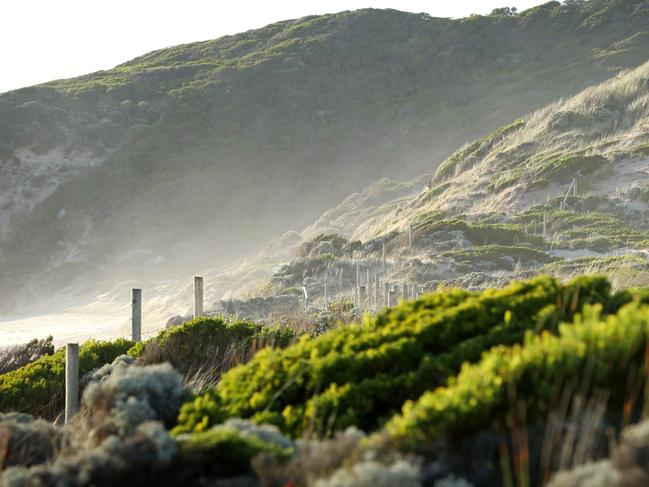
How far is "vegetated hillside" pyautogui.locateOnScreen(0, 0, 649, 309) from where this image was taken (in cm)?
7169

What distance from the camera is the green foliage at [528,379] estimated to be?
4992mm

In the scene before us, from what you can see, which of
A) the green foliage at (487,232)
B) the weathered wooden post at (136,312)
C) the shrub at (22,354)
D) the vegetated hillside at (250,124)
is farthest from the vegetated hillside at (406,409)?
the vegetated hillside at (250,124)

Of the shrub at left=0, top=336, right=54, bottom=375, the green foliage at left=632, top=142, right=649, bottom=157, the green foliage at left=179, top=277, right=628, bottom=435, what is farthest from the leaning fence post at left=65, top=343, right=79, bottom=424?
the green foliage at left=632, top=142, right=649, bottom=157

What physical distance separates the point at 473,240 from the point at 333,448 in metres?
28.7

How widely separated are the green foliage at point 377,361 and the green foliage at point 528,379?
775 mm

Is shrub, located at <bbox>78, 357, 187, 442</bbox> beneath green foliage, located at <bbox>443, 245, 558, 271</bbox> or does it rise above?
above

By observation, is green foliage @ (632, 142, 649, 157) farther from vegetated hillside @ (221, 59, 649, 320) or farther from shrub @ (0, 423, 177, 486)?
shrub @ (0, 423, 177, 486)

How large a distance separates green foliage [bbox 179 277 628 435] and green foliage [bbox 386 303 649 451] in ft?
2.54

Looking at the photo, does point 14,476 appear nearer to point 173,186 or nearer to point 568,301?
point 568,301


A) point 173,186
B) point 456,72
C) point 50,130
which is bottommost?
point 173,186

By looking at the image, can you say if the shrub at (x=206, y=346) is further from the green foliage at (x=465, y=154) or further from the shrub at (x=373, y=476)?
the green foliage at (x=465, y=154)

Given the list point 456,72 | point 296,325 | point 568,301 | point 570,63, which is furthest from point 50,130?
point 568,301

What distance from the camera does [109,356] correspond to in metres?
12.7

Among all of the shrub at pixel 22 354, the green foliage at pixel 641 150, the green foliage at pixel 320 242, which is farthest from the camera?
the green foliage at pixel 320 242
